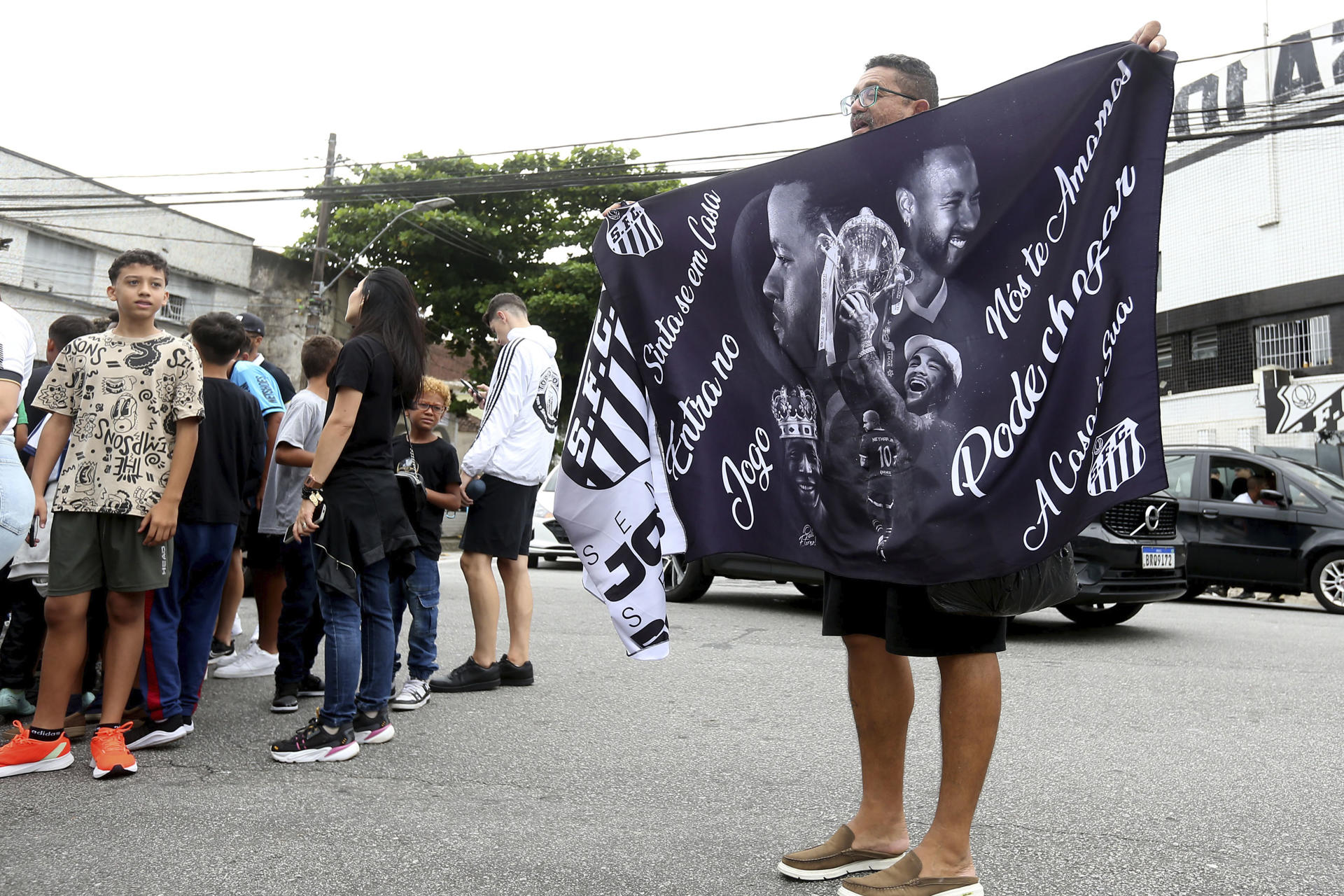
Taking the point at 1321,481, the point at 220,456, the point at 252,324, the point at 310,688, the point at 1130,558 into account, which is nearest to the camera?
the point at 220,456

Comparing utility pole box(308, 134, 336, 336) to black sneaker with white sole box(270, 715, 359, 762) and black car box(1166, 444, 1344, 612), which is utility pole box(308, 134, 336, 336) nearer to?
black car box(1166, 444, 1344, 612)

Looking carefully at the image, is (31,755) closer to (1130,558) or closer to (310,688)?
(310,688)

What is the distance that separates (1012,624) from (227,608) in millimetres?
5655

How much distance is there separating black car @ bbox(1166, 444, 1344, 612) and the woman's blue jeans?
893 cm

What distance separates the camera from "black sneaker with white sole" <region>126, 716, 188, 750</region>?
4.07m

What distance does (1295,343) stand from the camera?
70.4 feet

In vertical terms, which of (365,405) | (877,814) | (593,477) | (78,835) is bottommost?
(78,835)

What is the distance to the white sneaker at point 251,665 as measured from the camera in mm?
5590

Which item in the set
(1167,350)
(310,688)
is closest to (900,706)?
(310,688)

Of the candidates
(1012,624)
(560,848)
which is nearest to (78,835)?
(560,848)

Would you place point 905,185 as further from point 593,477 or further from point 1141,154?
point 593,477

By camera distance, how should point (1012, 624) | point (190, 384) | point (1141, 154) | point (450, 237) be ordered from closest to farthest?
point (1141, 154) < point (190, 384) < point (1012, 624) < point (450, 237)

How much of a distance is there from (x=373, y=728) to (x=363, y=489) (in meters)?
0.99

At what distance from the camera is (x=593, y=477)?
313 centimetres
